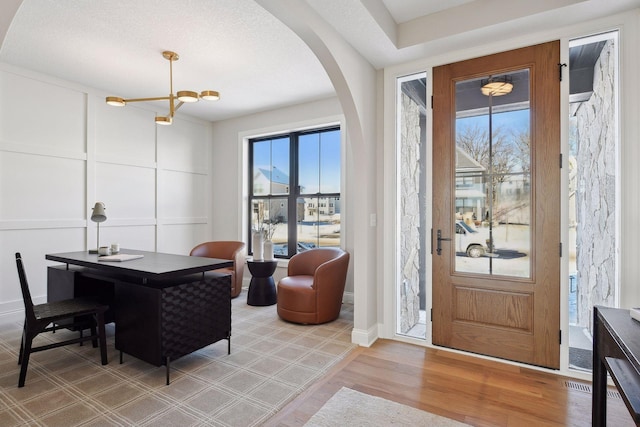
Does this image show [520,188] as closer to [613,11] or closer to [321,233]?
Result: [613,11]

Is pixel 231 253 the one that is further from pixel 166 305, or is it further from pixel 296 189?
pixel 166 305

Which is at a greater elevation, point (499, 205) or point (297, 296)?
point (499, 205)

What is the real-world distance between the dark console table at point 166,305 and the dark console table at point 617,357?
2350 mm

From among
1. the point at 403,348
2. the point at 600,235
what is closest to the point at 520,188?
the point at 600,235

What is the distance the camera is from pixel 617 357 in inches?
51.4

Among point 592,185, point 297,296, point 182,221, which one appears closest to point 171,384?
point 297,296

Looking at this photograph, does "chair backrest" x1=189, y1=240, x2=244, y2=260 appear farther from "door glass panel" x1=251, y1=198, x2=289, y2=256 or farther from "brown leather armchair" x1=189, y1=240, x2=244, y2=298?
"door glass panel" x1=251, y1=198, x2=289, y2=256

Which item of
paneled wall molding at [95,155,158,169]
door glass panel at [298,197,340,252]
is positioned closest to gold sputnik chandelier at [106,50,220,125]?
paneled wall molding at [95,155,158,169]

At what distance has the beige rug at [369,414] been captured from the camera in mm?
1883

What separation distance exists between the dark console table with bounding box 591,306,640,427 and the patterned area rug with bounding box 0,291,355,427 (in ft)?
5.35

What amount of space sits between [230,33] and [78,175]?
2.72m

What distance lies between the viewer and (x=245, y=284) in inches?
211

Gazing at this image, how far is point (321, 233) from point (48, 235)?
3.31 m

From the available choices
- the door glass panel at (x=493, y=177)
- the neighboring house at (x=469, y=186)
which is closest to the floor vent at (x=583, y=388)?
the door glass panel at (x=493, y=177)
